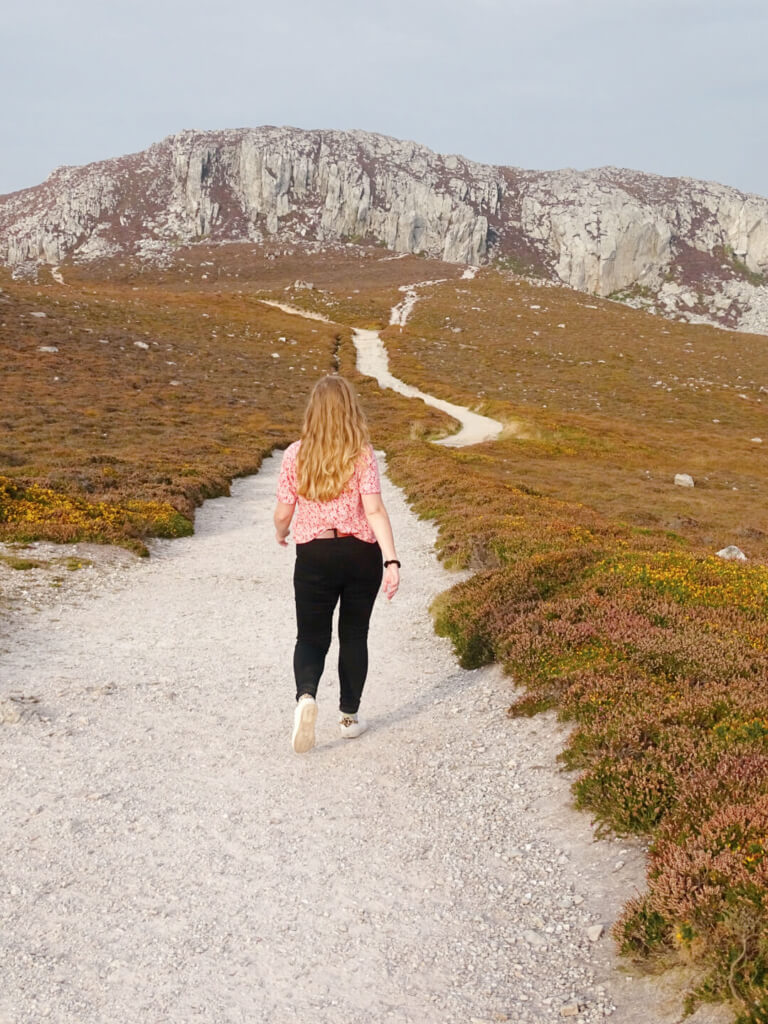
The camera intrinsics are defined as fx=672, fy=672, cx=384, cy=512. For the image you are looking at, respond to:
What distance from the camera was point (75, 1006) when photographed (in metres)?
3.67

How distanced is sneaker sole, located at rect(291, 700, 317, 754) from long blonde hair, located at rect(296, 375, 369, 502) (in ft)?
6.61

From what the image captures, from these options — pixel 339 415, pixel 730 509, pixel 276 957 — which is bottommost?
pixel 730 509

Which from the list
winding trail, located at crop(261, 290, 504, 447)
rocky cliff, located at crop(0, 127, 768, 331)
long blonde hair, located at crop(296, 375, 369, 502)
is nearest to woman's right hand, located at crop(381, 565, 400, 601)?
long blonde hair, located at crop(296, 375, 369, 502)

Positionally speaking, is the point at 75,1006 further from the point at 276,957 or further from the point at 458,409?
the point at 458,409

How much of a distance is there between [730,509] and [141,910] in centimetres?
2921

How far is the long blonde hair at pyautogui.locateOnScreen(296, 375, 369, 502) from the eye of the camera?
20.5 feet

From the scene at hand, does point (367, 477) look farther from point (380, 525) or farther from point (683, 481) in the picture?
point (683, 481)

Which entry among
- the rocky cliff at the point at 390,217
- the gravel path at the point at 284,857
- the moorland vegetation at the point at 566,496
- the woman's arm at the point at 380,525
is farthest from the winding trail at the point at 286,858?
the rocky cliff at the point at 390,217

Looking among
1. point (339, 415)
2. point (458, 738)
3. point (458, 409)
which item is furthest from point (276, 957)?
point (458, 409)

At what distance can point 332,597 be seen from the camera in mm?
6586

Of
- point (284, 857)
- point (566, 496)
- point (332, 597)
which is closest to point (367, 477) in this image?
point (332, 597)

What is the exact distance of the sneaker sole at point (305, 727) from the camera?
6507mm

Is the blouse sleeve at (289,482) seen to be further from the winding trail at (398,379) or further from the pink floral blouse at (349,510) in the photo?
the winding trail at (398,379)

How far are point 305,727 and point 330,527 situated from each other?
6.48 feet
